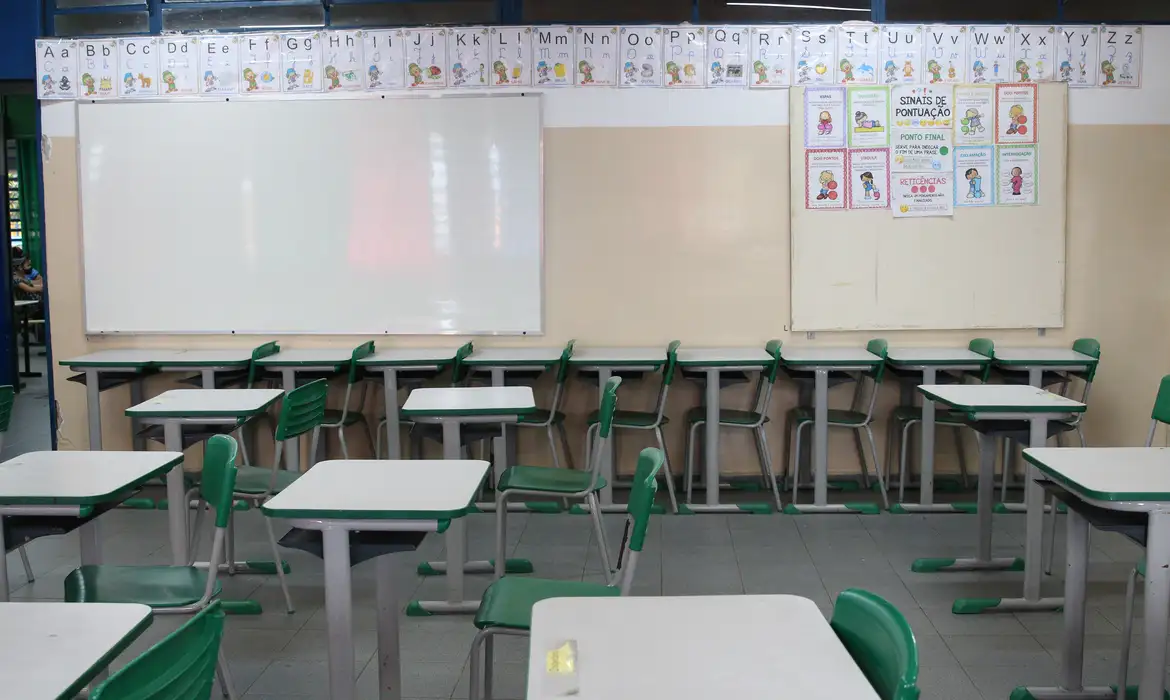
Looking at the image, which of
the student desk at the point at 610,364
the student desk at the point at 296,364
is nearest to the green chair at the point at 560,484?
the student desk at the point at 610,364

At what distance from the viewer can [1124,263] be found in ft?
18.1

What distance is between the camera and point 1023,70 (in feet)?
17.8

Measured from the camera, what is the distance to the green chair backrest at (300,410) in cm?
374

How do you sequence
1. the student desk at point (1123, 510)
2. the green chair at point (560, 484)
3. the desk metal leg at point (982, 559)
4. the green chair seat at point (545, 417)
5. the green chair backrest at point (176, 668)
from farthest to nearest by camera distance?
the green chair seat at point (545, 417)
the desk metal leg at point (982, 559)
the green chair at point (560, 484)
the student desk at point (1123, 510)
the green chair backrest at point (176, 668)

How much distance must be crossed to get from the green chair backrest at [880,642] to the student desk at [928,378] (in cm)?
356

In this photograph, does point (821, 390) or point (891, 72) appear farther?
point (891, 72)

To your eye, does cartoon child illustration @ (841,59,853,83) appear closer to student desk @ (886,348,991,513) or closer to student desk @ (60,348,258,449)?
student desk @ (886,348,991,513)

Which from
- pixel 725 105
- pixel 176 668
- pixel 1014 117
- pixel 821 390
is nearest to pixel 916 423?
pixel 821 390

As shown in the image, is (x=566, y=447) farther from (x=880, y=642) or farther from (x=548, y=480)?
(x=880, y=642)

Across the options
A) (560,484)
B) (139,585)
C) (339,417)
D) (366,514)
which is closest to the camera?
(366,514)

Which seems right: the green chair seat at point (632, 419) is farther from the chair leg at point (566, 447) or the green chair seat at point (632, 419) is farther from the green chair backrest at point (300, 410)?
the green chair backrest at point (300, 410)

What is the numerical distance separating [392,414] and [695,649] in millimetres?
3771

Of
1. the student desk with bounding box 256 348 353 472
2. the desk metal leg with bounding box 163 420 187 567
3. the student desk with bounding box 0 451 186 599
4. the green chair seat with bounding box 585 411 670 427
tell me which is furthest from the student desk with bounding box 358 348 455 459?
the student desk with bounding box 0 451 186 599

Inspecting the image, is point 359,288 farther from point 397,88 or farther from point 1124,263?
point 1124,263
